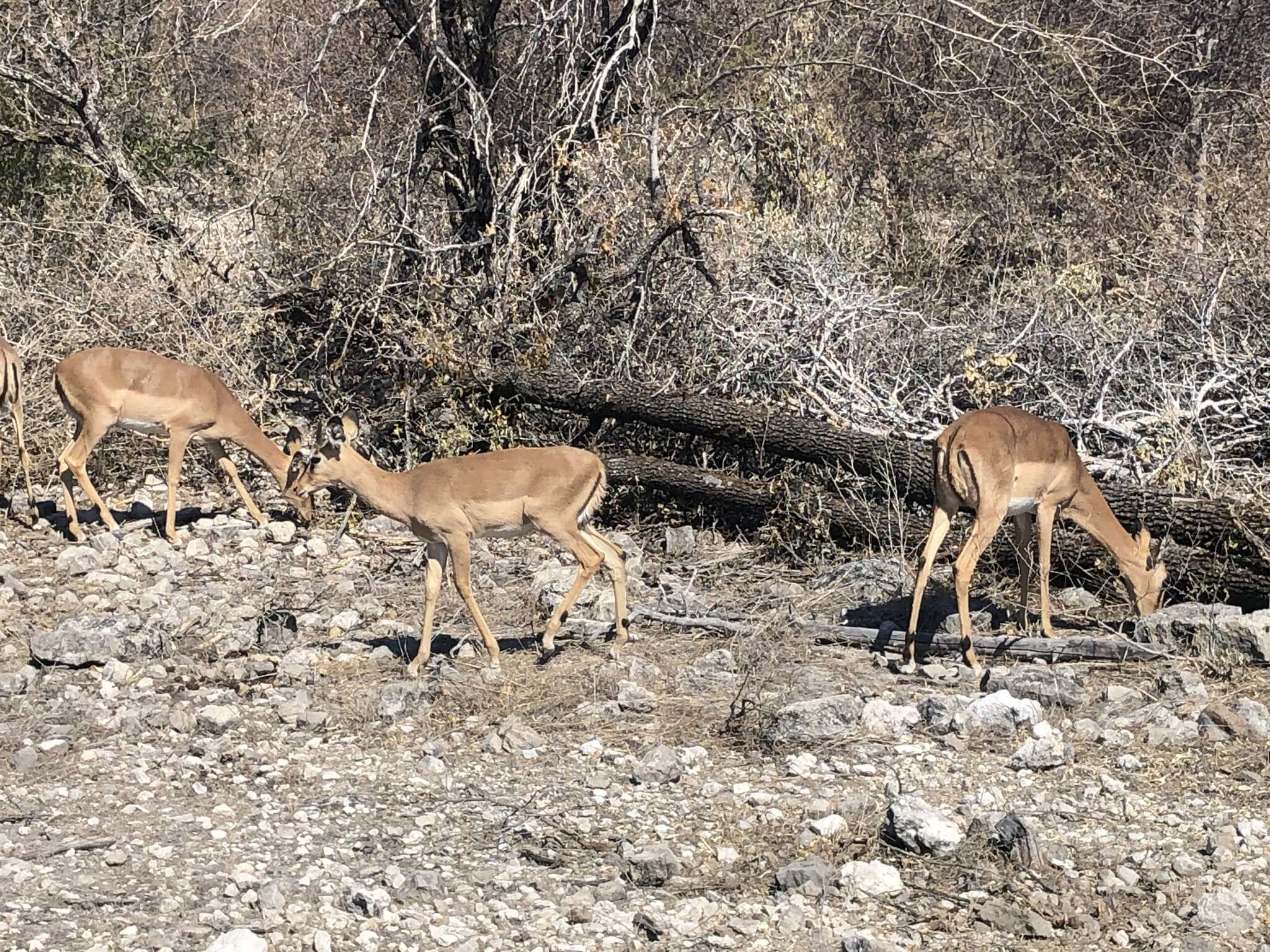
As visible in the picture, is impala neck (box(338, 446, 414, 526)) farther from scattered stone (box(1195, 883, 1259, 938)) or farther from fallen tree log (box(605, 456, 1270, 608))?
scattered stone (box(1195, 883, 1259, 938))

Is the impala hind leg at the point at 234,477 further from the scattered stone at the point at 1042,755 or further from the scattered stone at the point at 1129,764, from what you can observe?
the scattered stone at the point at 1129,764

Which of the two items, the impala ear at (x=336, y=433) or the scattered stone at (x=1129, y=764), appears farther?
the impala ear at (x=336, y=433)

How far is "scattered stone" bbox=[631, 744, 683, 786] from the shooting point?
652cm

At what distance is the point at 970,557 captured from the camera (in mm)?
8258

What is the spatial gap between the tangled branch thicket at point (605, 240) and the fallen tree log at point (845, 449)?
0.44 meters

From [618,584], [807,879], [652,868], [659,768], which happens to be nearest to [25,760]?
[659,768]

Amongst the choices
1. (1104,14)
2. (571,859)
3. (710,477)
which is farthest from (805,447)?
(1104,14)

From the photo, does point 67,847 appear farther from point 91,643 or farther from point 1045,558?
point 1045,558

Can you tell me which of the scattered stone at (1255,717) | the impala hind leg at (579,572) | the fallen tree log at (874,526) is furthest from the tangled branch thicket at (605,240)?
the impala hind leg at (579,572)

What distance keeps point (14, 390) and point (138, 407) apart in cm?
103

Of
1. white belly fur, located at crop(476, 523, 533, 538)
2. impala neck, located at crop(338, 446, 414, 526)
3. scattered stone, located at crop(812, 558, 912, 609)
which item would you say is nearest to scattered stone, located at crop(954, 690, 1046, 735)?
scattered stone, located at crop(812, 558, 912, 609)

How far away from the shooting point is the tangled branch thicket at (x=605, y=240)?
446 inches

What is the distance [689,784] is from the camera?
6512 millimetres

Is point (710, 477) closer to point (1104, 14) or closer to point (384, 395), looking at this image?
point (384, 395)
